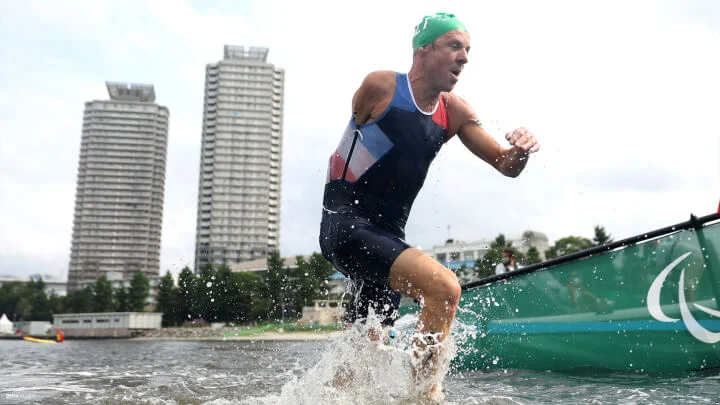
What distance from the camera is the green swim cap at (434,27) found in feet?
10.2

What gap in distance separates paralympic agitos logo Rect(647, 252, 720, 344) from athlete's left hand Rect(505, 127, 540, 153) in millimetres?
2405

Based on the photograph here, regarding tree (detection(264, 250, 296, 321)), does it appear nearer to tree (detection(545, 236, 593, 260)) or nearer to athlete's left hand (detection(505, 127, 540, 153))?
athlete's left hand (detection(505, 127, 540, 153))

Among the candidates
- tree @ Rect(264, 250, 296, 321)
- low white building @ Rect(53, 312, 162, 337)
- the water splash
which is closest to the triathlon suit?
the water splash

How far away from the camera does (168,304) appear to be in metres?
67.2

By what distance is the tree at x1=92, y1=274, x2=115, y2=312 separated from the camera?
76.1 m

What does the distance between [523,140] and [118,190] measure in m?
146

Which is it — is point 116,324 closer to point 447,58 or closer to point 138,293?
point 138,293

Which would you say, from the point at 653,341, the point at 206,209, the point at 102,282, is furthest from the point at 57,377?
the point at 206,209

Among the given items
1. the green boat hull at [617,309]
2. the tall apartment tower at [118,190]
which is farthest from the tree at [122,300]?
the green boat hull at [617,309]

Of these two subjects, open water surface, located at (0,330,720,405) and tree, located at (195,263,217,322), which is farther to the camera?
tree, located at (195,263,217,322)

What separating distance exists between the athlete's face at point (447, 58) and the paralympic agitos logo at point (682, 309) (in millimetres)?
2854

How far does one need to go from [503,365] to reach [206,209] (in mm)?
126749

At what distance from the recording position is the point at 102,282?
255ft

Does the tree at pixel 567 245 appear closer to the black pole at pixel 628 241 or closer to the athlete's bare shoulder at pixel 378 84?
the black pole at pixel 628 241
